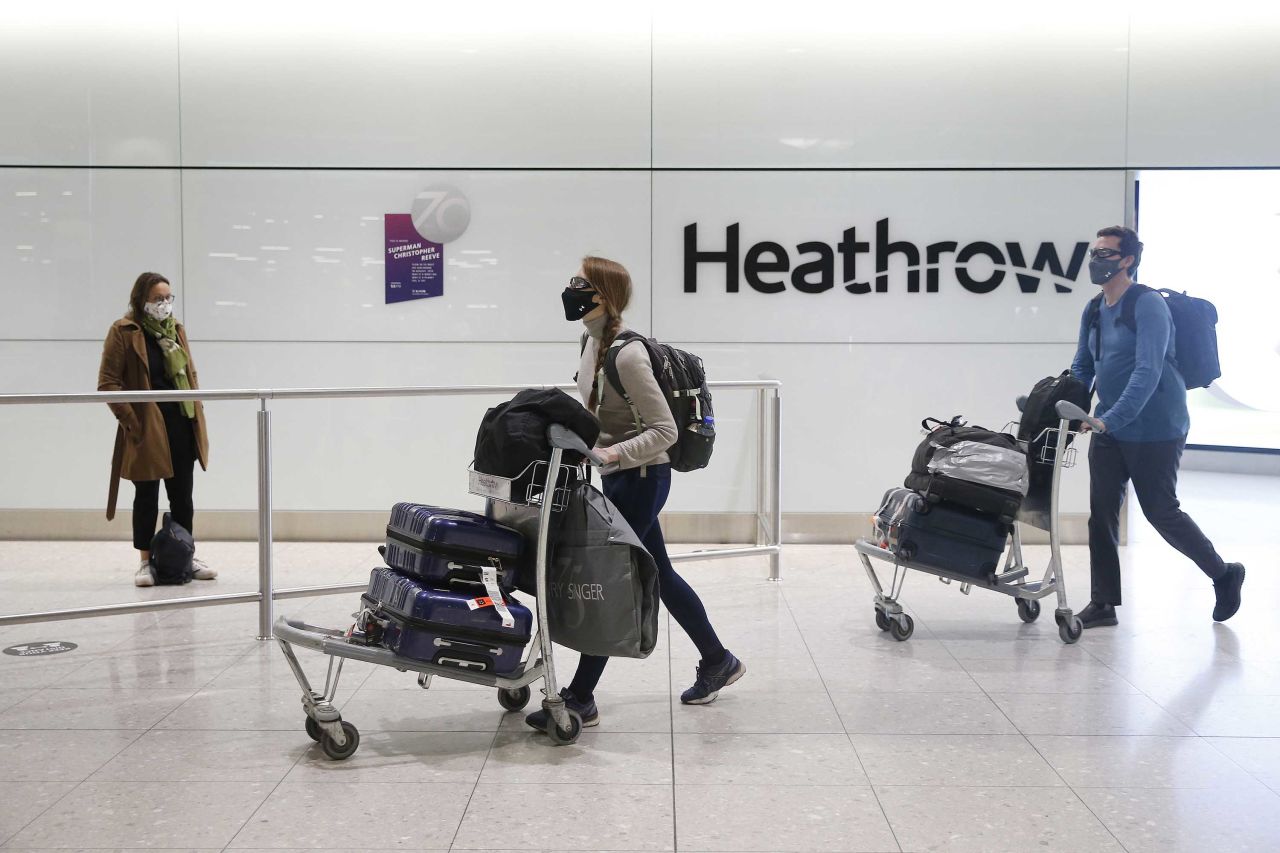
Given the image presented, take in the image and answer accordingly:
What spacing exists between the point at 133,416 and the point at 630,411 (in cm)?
387

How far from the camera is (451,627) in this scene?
3732 millimetres

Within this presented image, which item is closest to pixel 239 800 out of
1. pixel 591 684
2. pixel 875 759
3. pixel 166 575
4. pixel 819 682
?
pixel 591 684

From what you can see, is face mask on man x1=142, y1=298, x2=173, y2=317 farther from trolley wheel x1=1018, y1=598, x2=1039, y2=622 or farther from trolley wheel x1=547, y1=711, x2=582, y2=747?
trolley wheel x1=1018, y1=598, x2=1039, y2=622

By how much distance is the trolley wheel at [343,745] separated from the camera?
12.3 feet

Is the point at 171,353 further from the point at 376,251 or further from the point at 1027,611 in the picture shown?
the point at 1027,611

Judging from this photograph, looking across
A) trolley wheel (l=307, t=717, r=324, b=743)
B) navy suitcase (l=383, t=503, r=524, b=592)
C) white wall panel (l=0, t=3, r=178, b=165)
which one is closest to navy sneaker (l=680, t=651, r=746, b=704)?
navy suitcase (l=383, t=503, r=524, b=592)

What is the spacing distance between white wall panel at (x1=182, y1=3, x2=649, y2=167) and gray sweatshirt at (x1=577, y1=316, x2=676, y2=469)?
4209mm

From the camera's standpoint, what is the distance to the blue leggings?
4.07 metres

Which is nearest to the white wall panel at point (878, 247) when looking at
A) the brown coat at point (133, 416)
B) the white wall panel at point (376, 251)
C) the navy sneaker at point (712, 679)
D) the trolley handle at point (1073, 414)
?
the white wall panel at point (376, 251)

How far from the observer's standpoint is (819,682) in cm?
479

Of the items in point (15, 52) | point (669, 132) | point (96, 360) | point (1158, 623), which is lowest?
point (1158, 623)

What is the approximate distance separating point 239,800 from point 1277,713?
11.7 ft

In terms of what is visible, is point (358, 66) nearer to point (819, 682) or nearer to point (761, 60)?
point (761, 60)

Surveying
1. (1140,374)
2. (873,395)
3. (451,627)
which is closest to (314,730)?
(451,627)
